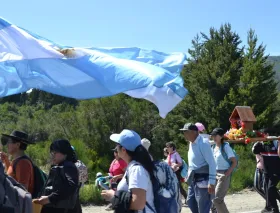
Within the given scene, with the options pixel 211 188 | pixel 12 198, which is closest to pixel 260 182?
pixel 211 188

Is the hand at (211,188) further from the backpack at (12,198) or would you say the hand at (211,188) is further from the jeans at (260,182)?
the backpack at (12,198)

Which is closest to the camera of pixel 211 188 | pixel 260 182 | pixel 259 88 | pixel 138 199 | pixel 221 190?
pixel 138 199

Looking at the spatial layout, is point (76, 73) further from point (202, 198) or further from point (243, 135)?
point (243, 135)

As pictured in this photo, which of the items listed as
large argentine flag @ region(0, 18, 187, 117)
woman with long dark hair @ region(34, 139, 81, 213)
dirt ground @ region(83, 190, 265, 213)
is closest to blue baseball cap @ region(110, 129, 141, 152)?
large argentine flag @ region(0, 18, 187, 117)

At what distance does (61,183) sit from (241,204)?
7793 millimetres

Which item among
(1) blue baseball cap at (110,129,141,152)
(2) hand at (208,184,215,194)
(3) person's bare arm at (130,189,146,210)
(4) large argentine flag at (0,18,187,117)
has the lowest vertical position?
(2) hand at (208,184,215,194)

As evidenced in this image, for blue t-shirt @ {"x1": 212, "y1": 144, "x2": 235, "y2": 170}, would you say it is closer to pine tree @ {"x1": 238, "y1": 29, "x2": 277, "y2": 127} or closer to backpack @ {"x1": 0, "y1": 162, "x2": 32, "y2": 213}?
backpack @ {"x1": 0, "y1": 162, "x2": 32, "y2": 213}

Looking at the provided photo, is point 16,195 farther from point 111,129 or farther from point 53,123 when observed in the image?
point 53,123

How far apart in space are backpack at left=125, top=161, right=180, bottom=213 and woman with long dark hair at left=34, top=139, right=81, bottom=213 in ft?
3.56

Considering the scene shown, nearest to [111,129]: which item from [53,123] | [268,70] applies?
[53,123]

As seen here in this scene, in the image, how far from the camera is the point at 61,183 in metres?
5.19

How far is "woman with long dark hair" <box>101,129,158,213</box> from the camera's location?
4.15 meters

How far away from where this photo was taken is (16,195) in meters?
3.08

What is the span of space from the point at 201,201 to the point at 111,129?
1014 inches
